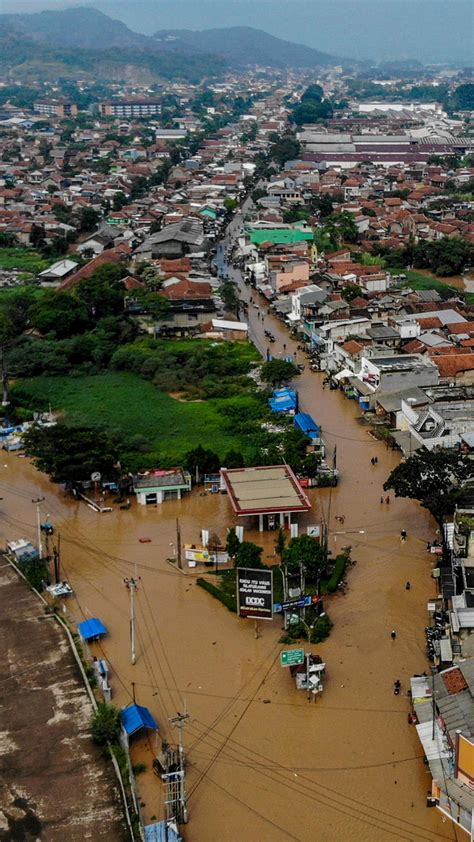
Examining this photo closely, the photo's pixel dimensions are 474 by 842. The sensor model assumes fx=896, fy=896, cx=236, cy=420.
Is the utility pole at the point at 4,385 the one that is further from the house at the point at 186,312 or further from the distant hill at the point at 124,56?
the distant hill at the point at 124,56

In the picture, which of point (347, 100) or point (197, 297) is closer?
point (197, 297)

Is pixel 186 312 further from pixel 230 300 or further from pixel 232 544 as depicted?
pixel 232 544

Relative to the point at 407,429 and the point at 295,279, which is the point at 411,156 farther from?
the point at 407,429

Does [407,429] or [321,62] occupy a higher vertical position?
[321,62]

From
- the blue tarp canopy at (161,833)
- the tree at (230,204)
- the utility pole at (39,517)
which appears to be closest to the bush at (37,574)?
the utility pole at (39,517)

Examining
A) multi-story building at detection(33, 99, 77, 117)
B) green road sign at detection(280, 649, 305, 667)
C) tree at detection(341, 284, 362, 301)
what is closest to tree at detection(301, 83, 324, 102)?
multi-story building at detection(33, 99, 77, 117)

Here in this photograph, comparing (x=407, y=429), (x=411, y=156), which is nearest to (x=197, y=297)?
(x=407, y=429)

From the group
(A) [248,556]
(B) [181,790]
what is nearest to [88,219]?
(A) [248,556]
